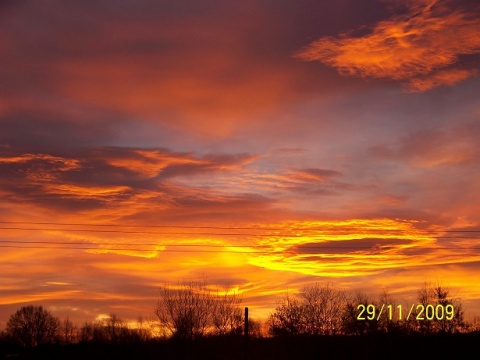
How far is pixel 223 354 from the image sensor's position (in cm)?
5469

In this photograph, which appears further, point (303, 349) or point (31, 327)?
point (31, 327)

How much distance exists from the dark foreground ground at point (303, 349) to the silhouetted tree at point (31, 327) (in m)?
25.8

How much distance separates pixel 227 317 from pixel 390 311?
14.1 m

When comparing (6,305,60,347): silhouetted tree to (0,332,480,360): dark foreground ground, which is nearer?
(0,332,480,360): dark foreground ground

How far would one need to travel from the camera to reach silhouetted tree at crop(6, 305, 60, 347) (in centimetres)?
8656

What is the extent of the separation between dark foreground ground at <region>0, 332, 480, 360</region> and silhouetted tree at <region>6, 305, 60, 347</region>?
84.5ft

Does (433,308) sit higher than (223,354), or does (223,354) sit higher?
(433,308)

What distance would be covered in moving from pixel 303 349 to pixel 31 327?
4745 centimetres

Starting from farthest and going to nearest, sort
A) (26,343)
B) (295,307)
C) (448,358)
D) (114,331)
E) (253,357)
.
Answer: (26,343) → (114,331) → (295,307) → (253,357) → (448,358)

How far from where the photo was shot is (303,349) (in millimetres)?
55438

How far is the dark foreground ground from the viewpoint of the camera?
51750 millimetres

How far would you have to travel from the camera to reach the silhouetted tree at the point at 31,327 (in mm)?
86562

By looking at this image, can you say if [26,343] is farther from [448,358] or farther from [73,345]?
[448,358]

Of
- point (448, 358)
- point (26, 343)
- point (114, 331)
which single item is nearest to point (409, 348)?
point (448, 358)
